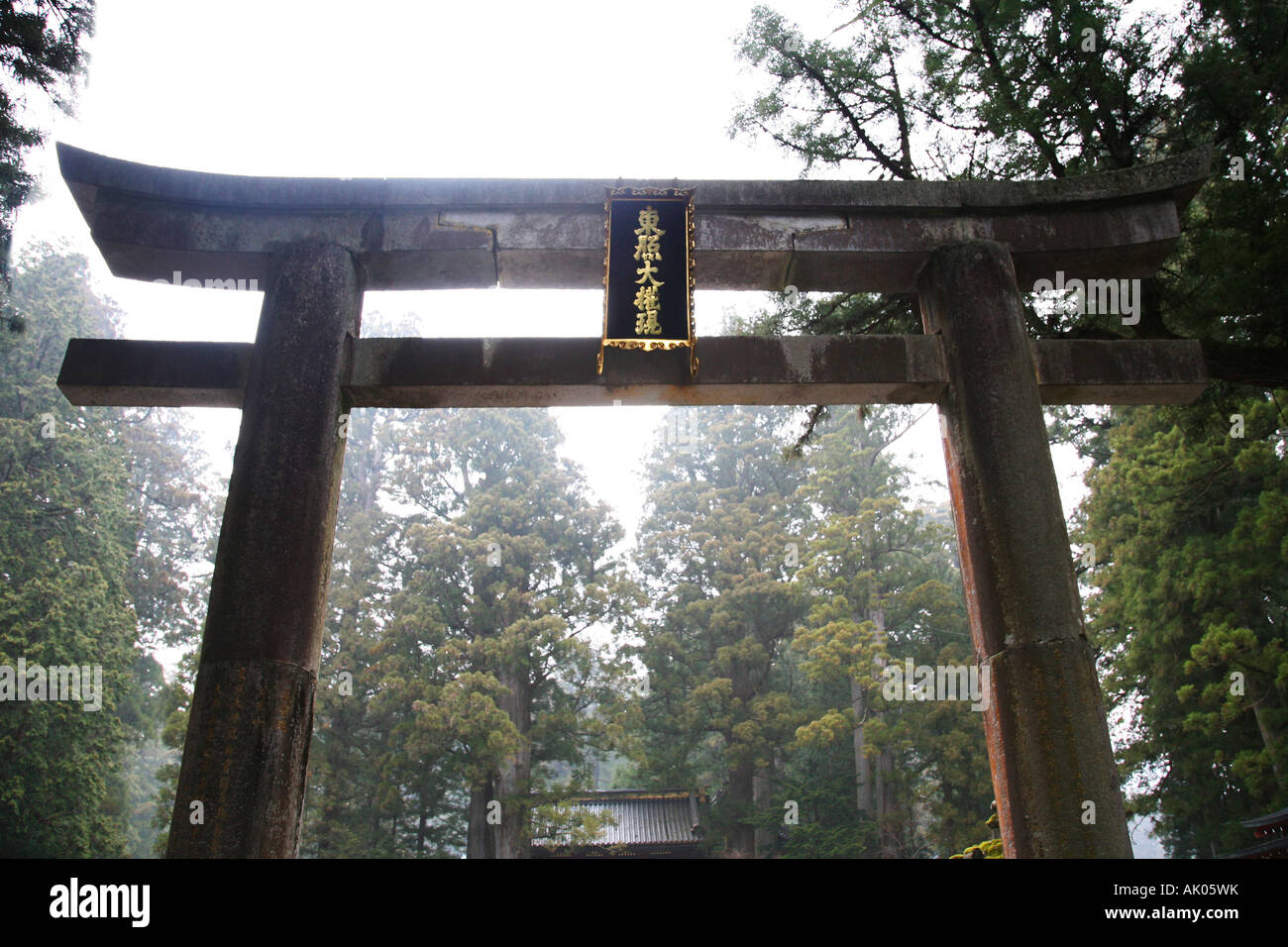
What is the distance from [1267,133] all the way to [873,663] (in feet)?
41.7

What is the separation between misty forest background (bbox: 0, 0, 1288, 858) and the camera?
20.8ft

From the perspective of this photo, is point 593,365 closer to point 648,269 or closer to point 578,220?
point 648,269

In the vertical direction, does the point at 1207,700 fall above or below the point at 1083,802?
above

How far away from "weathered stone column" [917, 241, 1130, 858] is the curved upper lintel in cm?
38

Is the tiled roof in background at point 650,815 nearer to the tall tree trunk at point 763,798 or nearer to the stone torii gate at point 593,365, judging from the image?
the tall tree trunk at point 763,798

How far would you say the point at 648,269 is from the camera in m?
4.75

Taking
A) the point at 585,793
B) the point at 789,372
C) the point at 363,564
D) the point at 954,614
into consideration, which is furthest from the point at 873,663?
the point at 789,372

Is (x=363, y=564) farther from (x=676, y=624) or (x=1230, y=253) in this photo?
(x=1230, y=253)

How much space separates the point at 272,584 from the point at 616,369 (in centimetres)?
212

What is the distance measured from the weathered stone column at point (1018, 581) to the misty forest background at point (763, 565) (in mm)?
2168

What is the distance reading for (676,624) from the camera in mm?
21453

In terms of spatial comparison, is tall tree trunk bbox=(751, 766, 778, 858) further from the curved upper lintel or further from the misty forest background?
the curved upper lintel

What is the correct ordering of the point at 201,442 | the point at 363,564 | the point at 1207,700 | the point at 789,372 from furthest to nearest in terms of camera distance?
the point at 201,442, the point at 363,564, the point at 1207,700, the point at 789,372

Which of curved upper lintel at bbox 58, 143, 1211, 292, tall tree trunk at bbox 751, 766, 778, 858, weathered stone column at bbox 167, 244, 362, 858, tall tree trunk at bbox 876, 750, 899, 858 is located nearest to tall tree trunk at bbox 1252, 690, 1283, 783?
tall tree trunk at bbox 876, 750, 899, 858
